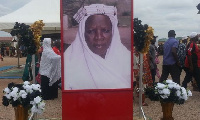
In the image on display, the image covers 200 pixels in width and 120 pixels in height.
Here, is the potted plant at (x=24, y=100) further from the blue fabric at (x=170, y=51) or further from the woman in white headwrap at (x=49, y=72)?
the blue fabric at (x=170, y=51)

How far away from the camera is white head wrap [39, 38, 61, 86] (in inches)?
309

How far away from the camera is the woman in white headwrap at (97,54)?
465 centimetres

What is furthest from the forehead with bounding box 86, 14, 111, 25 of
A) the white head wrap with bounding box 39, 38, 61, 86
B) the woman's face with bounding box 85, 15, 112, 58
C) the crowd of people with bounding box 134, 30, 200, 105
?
the white head wrap with bounding box 39, 38, 61, 86

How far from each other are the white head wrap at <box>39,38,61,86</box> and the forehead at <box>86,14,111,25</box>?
10.8 feet

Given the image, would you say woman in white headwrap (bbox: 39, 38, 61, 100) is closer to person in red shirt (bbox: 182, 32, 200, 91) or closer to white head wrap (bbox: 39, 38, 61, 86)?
white head wrap (bbox: 39, 38, 61, 86)

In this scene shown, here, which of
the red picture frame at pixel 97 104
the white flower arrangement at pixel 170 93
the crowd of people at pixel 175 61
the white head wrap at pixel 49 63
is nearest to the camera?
the red picture frame at pixel 97 104

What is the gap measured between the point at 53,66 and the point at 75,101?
136 inches

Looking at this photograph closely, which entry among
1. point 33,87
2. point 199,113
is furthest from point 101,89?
point 199,113

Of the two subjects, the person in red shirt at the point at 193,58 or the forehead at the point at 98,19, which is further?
the person in red shirt at the point at 193,58

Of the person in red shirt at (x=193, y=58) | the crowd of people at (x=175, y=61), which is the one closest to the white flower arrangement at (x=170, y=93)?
the crowd of people at (x=175, y=61)

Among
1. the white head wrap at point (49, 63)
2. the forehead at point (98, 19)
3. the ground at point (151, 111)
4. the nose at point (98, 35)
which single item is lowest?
the ground at point (151, 111)

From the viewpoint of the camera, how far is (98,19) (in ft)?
15.3

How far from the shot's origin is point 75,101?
4.77 metres

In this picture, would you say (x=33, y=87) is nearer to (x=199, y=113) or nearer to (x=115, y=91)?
(x=115, y=91)
